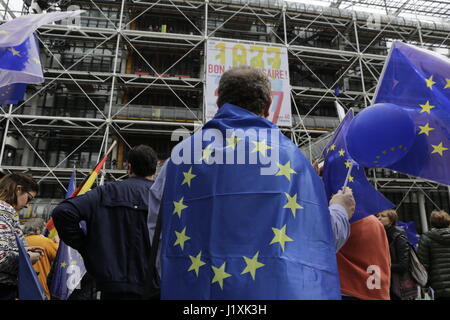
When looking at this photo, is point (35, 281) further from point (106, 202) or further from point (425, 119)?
point (425, 119)

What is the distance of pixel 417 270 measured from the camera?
304 centimetres

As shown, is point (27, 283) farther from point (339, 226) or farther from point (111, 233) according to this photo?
point (339, 226)

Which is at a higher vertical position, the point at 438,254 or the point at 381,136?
the point at 381,136

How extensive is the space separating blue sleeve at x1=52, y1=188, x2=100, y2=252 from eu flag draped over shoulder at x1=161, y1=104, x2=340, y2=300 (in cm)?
79

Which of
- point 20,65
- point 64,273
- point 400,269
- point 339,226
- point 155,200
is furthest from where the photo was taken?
Result: point 64,273

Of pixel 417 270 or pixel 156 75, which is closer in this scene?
pixel 417 270

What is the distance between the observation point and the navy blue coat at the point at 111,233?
72.9 inches

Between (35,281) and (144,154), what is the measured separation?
0.86m

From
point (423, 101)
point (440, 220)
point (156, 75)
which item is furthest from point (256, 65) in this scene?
point (423, 101)

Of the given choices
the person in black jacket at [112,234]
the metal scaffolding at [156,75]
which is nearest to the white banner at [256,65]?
the metal scaffolding at [156,75]

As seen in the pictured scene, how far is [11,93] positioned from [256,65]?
9.07m

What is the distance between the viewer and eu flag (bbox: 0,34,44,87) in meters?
3.04
